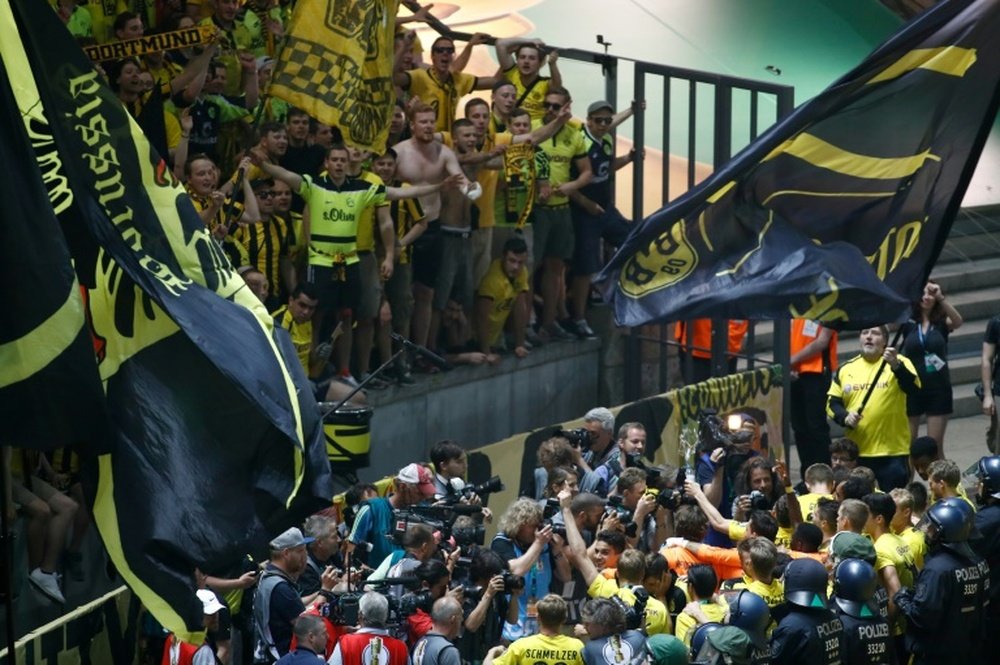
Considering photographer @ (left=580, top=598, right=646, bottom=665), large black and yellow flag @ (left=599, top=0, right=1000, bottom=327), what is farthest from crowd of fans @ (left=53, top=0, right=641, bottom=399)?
photographer @ (left=580, top=598, right=646, bottom=665)

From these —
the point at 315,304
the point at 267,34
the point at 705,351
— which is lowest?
the point at 705,351

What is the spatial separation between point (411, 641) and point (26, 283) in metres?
4.21

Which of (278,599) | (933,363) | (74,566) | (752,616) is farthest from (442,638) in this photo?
(933,363)

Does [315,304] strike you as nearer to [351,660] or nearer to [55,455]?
[55,455]

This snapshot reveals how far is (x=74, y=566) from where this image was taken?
13172mm

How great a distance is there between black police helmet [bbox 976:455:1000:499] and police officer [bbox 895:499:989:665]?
77 cm

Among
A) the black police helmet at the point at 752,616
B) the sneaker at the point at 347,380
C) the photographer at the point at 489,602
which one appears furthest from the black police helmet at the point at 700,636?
the sneaker at the point at 347,380

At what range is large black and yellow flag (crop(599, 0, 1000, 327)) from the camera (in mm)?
13523

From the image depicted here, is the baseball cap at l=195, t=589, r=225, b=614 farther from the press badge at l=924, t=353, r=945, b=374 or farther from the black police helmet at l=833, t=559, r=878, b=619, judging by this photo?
the press badge at l=924, t=353, r=945, b=374

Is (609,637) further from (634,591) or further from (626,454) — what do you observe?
(626,454)

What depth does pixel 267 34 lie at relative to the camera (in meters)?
17.5

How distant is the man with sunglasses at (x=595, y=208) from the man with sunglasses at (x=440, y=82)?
1.47 m

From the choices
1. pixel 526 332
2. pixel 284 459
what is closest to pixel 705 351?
pixel 526 332

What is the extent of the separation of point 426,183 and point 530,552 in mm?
5589
